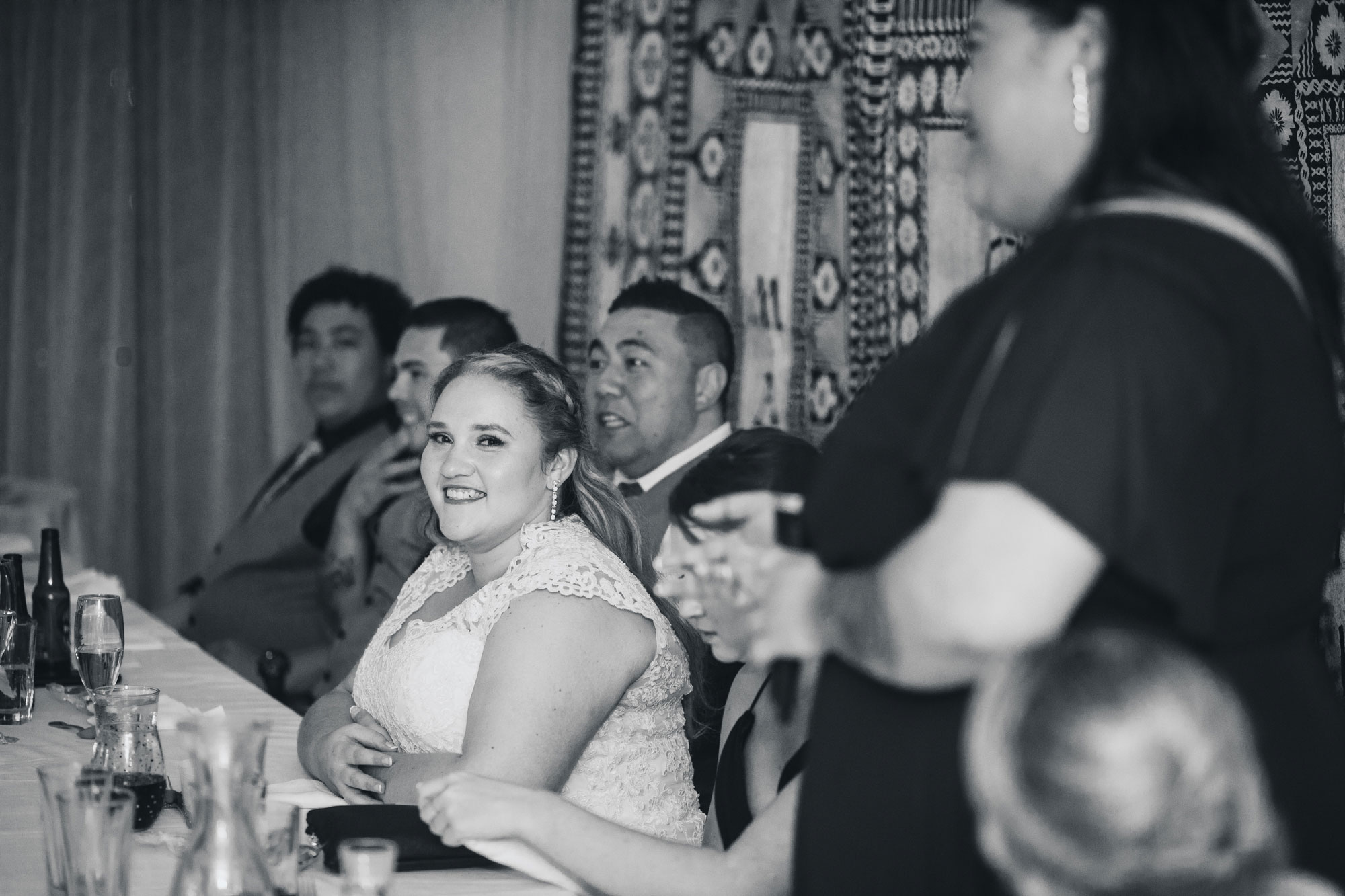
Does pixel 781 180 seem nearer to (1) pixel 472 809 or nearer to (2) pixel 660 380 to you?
(2) pixel 660 380

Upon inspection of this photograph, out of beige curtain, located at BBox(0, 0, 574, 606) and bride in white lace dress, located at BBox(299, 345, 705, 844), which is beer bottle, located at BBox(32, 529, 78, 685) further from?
beige curtain, located at BBox(0, 0, 574, 606)

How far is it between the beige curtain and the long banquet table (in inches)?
92.3

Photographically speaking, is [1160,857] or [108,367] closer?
[1160,857]

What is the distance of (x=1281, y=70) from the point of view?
292 cm

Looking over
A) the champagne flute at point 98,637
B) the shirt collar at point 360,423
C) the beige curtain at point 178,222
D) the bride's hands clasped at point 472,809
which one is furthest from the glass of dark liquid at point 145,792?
the beige curtain at point 178,222

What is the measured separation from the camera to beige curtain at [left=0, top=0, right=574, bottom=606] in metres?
5.71

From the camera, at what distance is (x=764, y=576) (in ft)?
4.03

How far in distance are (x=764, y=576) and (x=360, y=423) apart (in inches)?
141

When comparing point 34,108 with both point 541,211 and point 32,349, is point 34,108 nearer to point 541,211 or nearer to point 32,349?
point 32,349

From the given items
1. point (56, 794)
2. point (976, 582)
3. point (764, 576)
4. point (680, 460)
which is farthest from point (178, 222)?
point (976, 582)

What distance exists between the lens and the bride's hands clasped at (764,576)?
1.17 meters

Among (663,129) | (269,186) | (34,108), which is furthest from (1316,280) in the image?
(34,108)

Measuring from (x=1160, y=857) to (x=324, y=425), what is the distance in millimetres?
4250

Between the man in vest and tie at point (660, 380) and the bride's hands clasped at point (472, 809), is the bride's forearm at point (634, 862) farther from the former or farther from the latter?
the man in vest and tie at point (660, 380)
